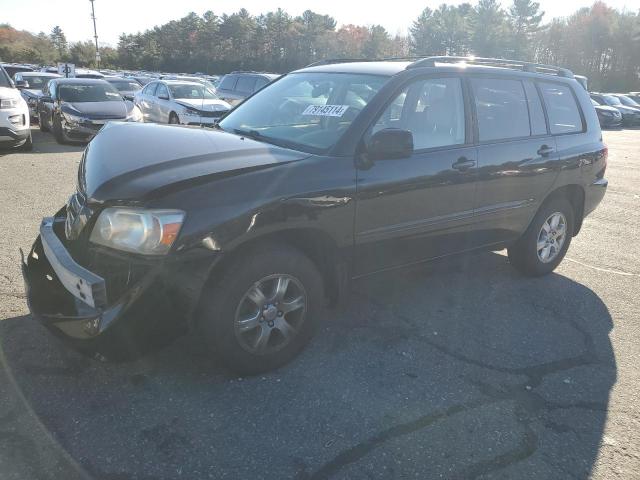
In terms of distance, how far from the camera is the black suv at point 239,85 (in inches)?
650

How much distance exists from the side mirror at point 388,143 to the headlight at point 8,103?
8.78m

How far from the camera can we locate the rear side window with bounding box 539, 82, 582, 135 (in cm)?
476

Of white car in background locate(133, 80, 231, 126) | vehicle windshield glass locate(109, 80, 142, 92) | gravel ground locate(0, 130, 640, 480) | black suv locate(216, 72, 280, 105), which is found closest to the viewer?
gravel ground locate(0, 130, 640, 480)

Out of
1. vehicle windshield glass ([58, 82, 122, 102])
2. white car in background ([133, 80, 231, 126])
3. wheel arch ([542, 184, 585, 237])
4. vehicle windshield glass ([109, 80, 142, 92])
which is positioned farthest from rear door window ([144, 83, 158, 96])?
wheel arch ([542, 184, 585, 237])

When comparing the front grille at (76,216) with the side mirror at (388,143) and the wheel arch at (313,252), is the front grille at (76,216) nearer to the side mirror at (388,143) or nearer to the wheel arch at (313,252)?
the wheel arch at (313,252)

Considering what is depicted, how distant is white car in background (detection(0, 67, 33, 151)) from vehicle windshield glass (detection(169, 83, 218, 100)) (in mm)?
4548

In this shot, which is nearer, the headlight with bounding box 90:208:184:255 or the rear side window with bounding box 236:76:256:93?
the headlight with bounding box 90:208:184:255

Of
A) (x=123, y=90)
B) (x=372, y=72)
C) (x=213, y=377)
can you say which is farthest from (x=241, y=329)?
(x=123, y=90)

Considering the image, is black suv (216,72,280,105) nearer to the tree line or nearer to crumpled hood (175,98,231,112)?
crumpled hood (175,98,231,112)

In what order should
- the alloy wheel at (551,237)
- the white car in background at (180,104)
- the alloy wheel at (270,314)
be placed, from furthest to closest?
1. the white car in background at (180,104)
2. the alloy wheel at (551,237)
3. the alloy wheel at (270,314)

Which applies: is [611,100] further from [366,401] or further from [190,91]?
[366,401]

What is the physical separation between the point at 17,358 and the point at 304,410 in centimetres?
172

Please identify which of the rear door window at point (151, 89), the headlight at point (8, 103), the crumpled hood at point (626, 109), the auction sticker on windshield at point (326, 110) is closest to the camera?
the auction sticker on windshield at point (326, 110)

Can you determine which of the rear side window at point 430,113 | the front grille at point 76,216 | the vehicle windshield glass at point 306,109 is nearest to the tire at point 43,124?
the vehicle windshield glass at point 306,109
